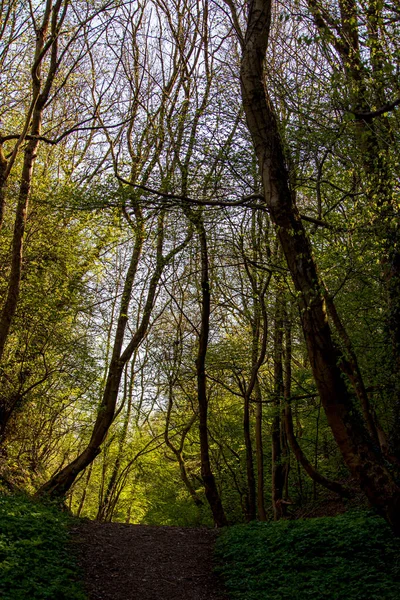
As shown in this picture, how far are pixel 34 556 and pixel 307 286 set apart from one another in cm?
430

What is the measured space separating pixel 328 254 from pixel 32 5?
720 centimetres

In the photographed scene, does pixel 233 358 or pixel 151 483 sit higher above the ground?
pixel 233 358

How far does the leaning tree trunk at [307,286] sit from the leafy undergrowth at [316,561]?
1.84ft

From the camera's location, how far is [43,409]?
12.0m

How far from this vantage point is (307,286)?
561 cm

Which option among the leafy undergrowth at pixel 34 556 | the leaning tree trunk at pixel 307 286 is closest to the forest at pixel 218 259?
the leaning tree trunk at pixel 307 286

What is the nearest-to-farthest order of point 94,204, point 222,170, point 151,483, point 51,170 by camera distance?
point 94,204 < point 222,170 < point 51,170 < point 151,483

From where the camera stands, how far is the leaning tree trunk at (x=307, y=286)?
5.44m

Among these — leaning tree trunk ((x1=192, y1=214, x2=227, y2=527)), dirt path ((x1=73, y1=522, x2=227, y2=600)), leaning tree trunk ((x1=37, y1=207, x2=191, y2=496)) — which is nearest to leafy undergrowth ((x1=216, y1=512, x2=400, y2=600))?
dirt path ((x1=73, y1=522, x2=227, y2=600))

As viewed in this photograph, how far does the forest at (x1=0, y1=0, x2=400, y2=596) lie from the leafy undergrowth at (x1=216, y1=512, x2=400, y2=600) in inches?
23.0

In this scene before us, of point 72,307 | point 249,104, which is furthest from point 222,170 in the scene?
point 72,307

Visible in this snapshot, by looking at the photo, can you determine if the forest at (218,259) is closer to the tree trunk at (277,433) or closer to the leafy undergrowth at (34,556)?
the tree trunk at (277,433)

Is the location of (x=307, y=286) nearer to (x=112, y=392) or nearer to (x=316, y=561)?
(x=316, y=561)

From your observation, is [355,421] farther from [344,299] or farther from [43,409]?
[43,409]
